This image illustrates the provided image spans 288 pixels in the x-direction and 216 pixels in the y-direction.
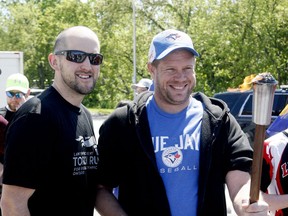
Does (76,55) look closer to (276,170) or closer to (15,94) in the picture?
(276,170)

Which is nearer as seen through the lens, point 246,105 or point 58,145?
point 58,145

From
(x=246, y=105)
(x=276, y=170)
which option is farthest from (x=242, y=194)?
(x=246, y=105)

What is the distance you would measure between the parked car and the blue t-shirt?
719 centimetres

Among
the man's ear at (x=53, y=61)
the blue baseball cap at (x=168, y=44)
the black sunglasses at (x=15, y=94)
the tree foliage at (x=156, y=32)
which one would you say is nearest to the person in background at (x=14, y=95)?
the black sunglasses at (x=15, y=94)

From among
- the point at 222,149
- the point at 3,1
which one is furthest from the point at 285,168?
the point at 3,1

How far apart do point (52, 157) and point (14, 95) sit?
3.05m

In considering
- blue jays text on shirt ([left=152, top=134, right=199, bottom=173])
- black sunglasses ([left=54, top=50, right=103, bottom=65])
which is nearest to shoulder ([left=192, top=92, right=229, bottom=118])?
blue jays text on shirt ([left=152, top=134, right=199, bottom=173])

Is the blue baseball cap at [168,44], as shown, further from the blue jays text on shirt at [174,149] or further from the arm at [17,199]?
the arm at [17,199]

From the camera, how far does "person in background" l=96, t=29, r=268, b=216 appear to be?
8.58ft

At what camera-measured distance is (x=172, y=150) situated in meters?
2.65

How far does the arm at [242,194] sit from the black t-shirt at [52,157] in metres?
0.74

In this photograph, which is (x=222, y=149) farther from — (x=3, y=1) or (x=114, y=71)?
(x=3, y=1)

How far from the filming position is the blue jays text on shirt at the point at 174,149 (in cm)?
263

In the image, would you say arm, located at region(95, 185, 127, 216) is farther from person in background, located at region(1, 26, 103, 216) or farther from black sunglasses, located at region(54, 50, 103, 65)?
black sunglasses, located at region(54, 50, 103, 65)
